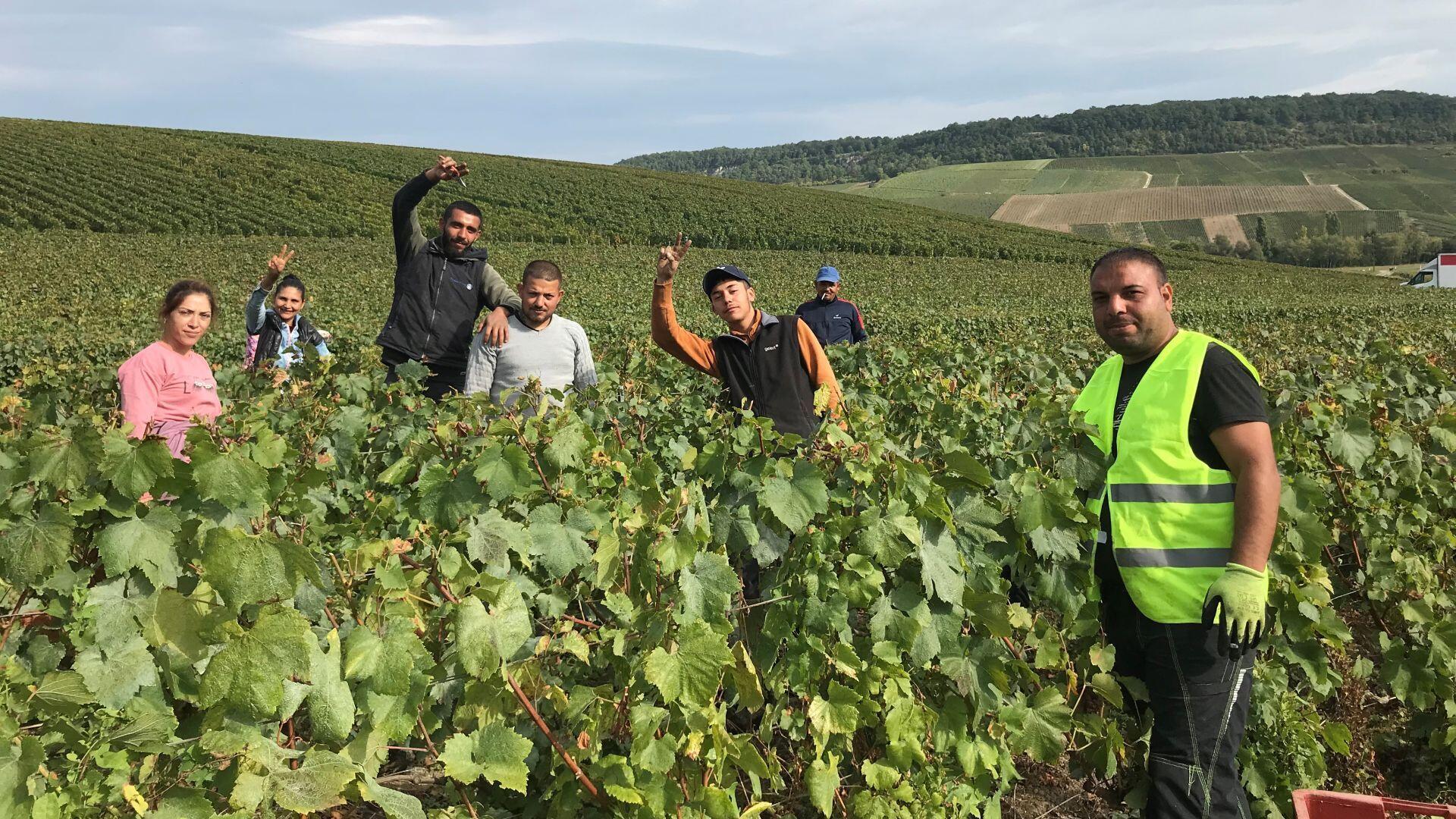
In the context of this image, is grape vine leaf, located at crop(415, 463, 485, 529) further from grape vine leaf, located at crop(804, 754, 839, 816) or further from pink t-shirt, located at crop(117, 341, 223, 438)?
pink t-shirt, located at crop(117, 341, 223, 438)

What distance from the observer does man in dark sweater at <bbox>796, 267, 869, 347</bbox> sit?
7629 mm

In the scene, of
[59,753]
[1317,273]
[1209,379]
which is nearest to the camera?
[59,753]

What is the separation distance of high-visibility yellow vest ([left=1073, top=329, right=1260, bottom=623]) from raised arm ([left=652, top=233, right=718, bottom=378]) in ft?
6.51

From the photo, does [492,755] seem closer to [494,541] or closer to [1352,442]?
[494,541]

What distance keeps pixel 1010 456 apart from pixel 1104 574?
0.48 m

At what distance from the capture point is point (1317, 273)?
53.2 metres

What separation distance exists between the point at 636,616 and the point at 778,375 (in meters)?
2.06

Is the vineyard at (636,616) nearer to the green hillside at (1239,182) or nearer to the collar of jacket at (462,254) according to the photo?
the collar of jacket at (462,254)

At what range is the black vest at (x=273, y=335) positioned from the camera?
20.0ft

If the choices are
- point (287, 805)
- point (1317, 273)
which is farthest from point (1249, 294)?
point (287, 805)

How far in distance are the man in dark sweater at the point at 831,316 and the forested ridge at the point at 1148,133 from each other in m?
138

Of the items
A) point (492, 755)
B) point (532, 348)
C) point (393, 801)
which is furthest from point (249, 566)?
point (532, 348)

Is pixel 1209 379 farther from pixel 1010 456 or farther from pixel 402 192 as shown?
pixel 402 192

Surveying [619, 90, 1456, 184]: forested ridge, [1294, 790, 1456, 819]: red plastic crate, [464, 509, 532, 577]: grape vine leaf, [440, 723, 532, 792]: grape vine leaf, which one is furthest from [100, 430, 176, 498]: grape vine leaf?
[619, 90, 1456, 184]: forested ridge
